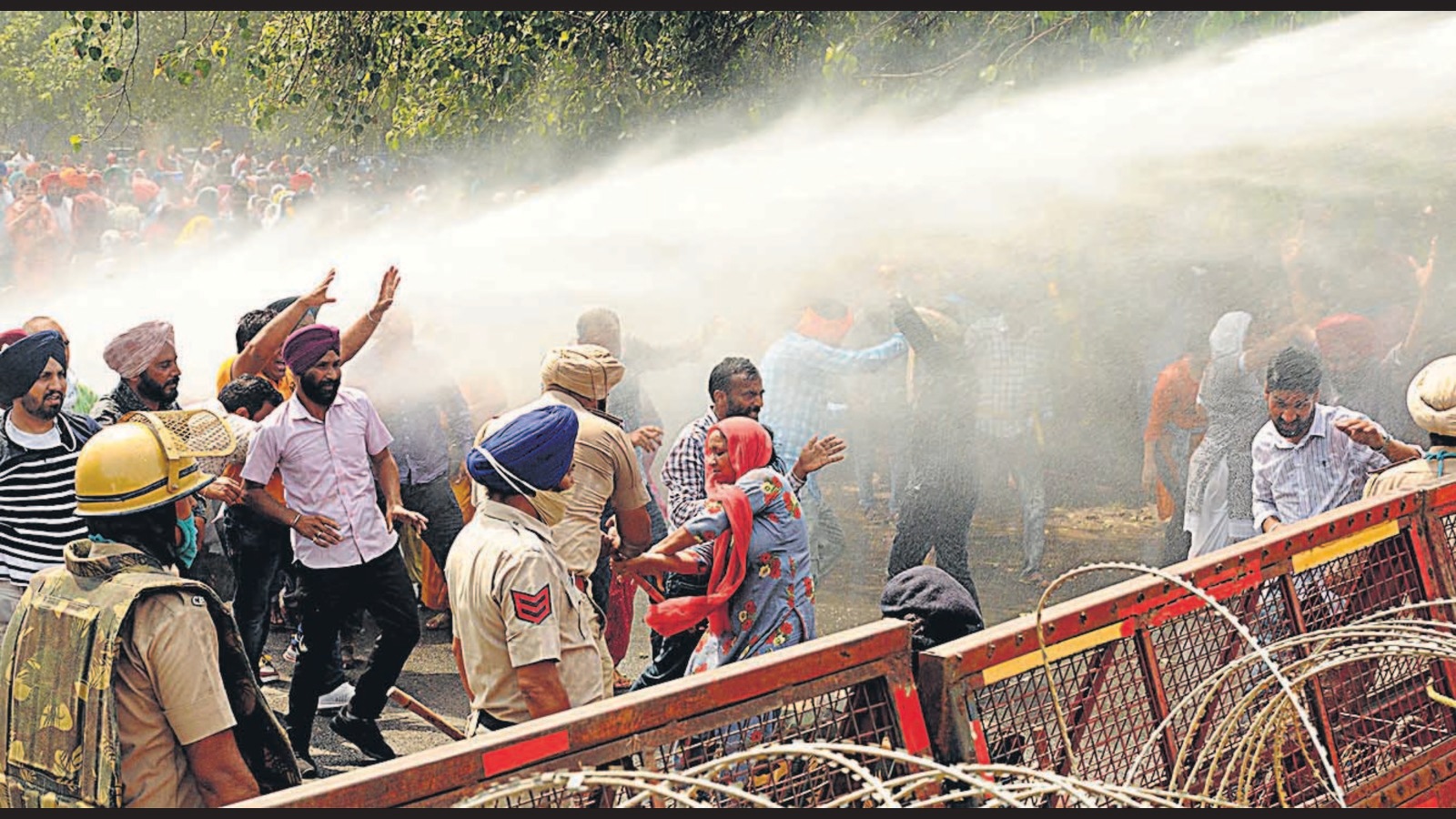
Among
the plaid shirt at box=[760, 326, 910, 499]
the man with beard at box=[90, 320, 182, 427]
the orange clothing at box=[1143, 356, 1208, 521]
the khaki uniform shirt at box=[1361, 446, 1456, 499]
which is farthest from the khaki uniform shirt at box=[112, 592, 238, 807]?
the orange clothing at box=[1143, 356, 1208, 521]

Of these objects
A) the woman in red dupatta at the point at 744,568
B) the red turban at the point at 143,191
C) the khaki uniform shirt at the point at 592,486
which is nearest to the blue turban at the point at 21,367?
the khaki uniform shirt at the point at 592,486

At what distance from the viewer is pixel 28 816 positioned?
285 centimetres

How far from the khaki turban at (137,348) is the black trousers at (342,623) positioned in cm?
104

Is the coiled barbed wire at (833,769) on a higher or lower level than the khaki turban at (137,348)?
lower

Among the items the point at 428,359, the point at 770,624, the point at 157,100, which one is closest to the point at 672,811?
the point at 770,624

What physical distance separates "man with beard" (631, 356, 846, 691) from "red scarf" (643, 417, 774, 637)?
20cm

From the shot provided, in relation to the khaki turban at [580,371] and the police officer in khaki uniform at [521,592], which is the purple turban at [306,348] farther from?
the police officer in khaki uniform at [521,592]

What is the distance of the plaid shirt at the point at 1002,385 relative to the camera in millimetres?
8039

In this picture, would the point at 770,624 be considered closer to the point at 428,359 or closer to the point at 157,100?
the point at 428,359

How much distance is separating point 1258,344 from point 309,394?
4.55 metres

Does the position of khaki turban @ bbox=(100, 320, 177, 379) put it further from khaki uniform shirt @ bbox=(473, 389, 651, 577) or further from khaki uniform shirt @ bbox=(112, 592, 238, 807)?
khaki uniform shirt @ bbox=(112, 592, 238, 807)

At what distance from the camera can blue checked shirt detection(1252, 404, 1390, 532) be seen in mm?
5543

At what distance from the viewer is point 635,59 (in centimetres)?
1091

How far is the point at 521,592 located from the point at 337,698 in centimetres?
312
